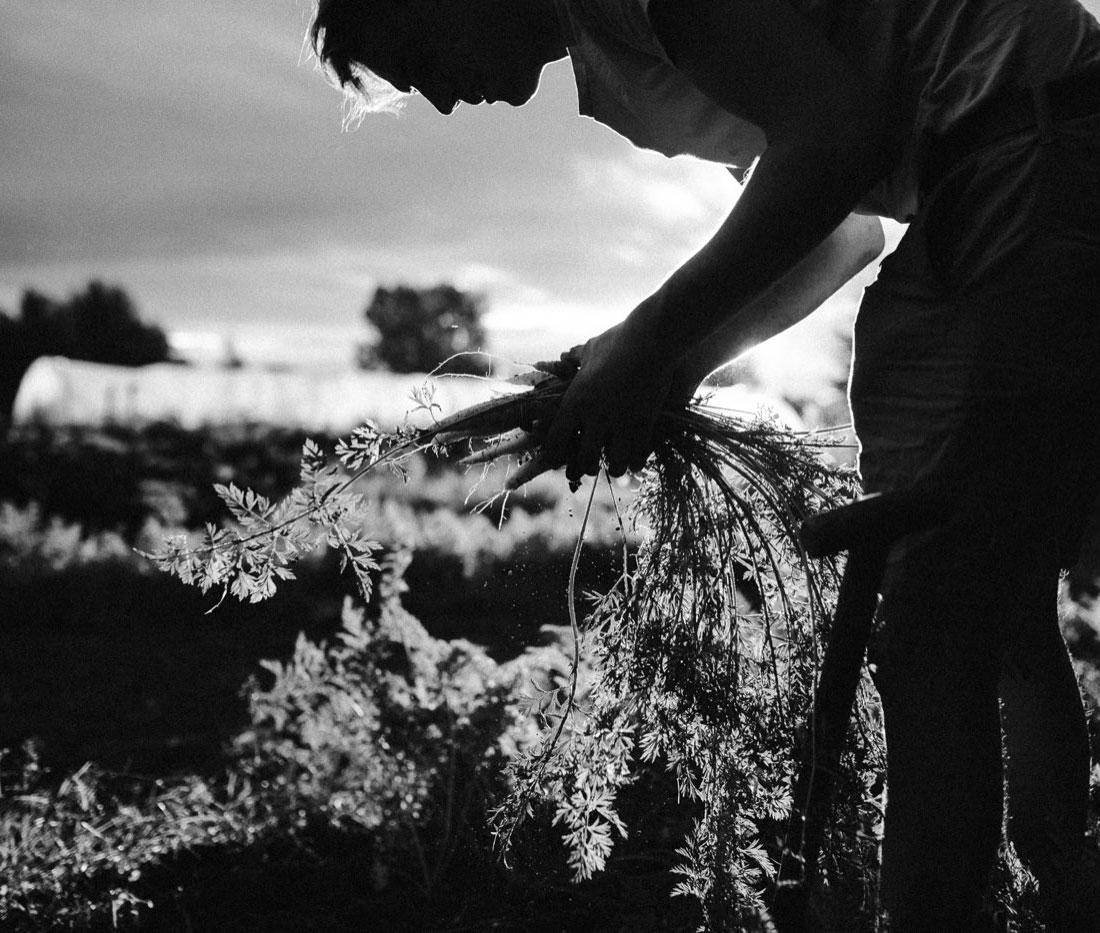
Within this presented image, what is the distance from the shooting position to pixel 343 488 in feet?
6.55

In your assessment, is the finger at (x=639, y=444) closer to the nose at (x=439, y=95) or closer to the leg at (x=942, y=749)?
the leg at (x=942, y=749)

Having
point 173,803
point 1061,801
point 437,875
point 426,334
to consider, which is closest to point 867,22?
point 1061,801

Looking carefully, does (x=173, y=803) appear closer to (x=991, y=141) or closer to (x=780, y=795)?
(x=780, y=795)

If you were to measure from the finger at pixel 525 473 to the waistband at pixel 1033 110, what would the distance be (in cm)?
87

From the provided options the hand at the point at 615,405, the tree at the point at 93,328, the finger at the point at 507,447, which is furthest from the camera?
the tree at the point at 93,328

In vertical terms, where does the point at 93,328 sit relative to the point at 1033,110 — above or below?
above

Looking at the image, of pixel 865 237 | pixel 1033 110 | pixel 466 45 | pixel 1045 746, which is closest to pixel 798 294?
pixel 865 237

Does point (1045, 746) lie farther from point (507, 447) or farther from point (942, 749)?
point (507, 447)

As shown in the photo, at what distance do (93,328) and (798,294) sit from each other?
3767 centimetres

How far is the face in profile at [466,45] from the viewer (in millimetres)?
1453

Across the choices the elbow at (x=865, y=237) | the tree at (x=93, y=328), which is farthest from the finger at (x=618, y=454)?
the tree at (x=93, y=328)

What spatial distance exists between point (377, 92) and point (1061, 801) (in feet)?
6.01

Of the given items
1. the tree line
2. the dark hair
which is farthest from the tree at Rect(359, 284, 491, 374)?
the dark hair

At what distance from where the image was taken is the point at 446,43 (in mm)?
1494
